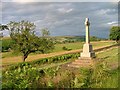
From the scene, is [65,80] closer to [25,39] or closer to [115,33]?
[25,39]

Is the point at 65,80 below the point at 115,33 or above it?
below

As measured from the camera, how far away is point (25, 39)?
34.2m

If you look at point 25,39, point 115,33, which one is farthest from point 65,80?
point 115,33

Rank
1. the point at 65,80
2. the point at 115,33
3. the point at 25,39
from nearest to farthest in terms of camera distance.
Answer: the point at 65,80, the point at 25,39, the point at 115,33

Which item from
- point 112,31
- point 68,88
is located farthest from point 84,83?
point 112,31

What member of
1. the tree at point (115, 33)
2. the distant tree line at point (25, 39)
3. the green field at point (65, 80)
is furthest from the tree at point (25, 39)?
the tree at point (115, 33)

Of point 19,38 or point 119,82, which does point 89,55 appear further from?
point 19,38

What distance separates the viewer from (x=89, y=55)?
21.5 m

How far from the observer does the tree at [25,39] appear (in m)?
34.0

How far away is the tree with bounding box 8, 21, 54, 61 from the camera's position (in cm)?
3397

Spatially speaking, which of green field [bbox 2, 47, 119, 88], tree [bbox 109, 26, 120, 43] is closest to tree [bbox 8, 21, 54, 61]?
green field [bbox 2, 47, 119, 88]

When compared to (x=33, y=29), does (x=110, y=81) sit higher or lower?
lower

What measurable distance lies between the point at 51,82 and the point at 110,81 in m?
2.04

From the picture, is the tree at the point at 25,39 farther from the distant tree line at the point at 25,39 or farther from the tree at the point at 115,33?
the tree at the point at 115,33
